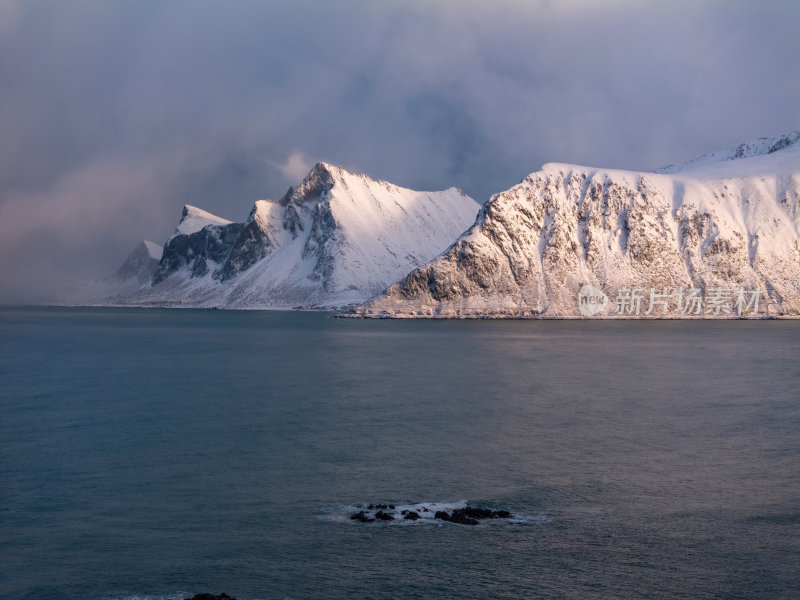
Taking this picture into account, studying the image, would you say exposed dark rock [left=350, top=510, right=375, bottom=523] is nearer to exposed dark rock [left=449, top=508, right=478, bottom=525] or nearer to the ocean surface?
the ocean surface

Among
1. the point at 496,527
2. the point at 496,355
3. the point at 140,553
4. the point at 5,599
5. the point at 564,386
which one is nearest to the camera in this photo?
the point at 5,599

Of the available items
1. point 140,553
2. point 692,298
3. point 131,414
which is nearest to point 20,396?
point 131,414

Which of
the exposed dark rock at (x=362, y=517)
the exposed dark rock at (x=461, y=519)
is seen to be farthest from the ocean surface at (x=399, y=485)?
the exposed dark rock at (x=461, y=519)

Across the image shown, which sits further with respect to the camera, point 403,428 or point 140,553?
point 403,428

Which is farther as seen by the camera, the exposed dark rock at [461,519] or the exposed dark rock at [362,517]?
the exposed dark rock at [362,517]

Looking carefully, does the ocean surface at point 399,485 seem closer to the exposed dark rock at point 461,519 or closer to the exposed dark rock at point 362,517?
the exposed dark rock at point 362,517

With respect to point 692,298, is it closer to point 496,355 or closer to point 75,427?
point 496,355

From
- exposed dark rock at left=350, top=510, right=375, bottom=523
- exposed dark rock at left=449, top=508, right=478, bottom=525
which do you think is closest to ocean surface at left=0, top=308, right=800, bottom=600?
exposed dark rock at left=350, top=510, right=375, bottom=523

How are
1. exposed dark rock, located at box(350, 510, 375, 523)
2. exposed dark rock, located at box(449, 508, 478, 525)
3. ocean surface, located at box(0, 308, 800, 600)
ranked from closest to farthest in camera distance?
ocean surface, located at box(0, 308, 800, 600) < exposed dark rock, located at box(449, 508, 478, 525) < exposed dark rock, located at box(350, 510, 375, 523)

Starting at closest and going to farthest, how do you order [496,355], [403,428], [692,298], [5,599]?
[5,599], [403,428], [496,355], [692,298]
